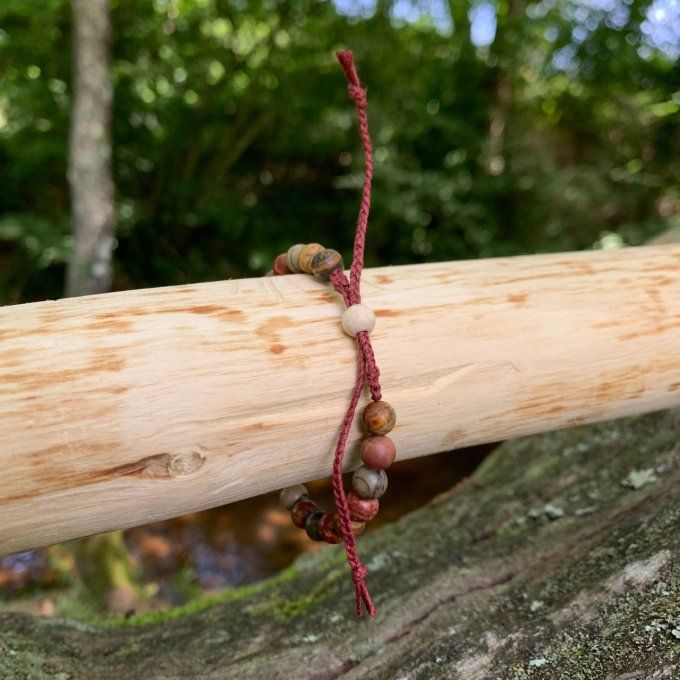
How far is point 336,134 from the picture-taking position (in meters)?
3.85

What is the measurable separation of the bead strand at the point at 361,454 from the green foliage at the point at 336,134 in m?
2.27

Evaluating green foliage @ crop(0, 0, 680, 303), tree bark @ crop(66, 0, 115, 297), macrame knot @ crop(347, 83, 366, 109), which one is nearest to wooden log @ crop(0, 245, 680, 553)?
macrame knot @ crop(347, 83, 366, 109)

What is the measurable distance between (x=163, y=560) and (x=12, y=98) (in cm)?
260

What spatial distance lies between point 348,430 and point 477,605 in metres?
0.64

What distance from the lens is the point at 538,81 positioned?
4035 mm

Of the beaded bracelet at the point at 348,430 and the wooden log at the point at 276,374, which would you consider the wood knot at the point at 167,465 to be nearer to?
the wooden log at the point at 276,374

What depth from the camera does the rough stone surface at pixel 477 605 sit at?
113 cm

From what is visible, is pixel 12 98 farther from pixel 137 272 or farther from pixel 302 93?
pixel 302 93

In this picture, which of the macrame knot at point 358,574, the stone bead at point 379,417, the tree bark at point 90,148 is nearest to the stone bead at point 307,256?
the stone bead at point 379,417

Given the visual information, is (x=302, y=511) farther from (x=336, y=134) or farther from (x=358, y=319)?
(x=336, y=134)

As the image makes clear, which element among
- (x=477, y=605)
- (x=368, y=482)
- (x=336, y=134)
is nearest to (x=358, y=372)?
(x=368, y=482)

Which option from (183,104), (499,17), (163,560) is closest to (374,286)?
(163,560)

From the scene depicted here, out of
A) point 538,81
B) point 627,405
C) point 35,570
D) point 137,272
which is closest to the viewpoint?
point 627,405

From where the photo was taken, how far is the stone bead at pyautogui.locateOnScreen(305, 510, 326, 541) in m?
1.12
